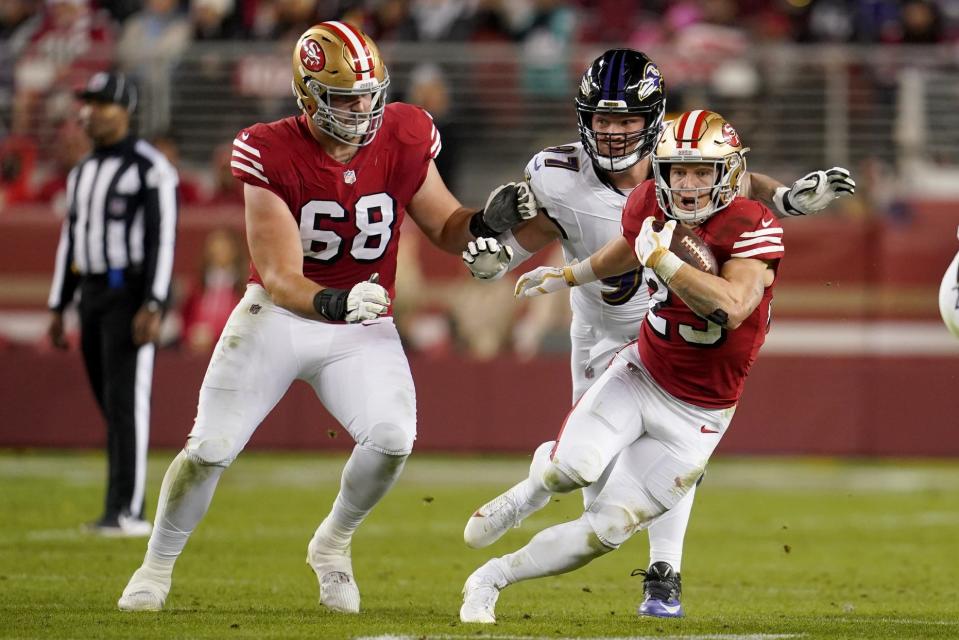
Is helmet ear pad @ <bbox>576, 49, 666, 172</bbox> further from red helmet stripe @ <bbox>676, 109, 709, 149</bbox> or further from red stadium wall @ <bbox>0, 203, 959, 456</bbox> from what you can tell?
red stadium wall @ <bbox>0, 203, 959, 456</bbox>

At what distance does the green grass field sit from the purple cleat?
9 centimetres

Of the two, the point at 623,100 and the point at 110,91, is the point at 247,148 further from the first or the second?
the point at 110,91

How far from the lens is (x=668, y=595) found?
18.3 ft

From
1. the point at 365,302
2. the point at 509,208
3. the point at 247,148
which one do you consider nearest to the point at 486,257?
the point at 509,208

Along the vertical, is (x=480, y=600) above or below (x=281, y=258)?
below

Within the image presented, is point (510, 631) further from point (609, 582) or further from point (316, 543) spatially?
point (609, 582)

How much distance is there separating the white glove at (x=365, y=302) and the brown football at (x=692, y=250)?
91 cm

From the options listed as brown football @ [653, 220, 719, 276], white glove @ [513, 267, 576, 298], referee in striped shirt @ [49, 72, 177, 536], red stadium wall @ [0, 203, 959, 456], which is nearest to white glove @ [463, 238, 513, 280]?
white glove @ [513, 267, 576, 298]

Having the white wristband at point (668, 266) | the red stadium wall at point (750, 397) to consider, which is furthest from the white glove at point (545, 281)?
the red stadium wall at point (750, 397)

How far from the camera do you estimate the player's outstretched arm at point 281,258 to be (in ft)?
16.6

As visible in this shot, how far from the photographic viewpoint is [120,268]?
7656mm

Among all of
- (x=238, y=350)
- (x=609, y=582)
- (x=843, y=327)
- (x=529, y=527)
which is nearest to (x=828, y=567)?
(x=609, y=582)

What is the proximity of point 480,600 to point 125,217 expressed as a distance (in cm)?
335

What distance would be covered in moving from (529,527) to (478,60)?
5.10m
